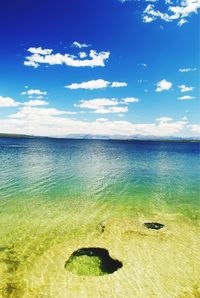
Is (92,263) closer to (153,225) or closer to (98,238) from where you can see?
(98,238)

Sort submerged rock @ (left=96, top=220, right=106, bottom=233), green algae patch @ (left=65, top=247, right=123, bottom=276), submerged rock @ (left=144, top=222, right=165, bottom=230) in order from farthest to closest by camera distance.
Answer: submerged rock @ (left=144, top=222, right=165, bottom=230)
submerged rock @ (left=96, top=220, right=106, bottom=233)
green algae patch @ (left=65, top=247, right=123, bottom=276)

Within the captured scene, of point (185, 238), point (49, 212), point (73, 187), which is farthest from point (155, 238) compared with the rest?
point (73, 187)

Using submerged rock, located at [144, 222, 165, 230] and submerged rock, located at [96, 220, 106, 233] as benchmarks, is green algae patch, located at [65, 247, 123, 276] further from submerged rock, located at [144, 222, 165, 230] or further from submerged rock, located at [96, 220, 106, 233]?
submerged rock, located at [144, 222, 165, 230]

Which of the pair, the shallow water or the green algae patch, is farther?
the green algae patch

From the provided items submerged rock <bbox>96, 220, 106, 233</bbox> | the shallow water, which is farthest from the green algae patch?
submerged rock <bbox>96, 220, 106, 233</bbox>

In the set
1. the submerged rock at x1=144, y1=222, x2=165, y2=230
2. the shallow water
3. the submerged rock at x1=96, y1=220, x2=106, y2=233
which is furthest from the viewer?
the submerged rock at x1=144, y1=222, x2=165, y2=230

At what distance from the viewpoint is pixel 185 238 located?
74.3 ft

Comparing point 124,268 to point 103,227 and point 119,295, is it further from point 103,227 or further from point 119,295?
point 103,227

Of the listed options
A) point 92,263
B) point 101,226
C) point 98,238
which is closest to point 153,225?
point 101,226

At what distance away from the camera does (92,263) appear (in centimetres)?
1809

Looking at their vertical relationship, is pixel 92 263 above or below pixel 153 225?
below

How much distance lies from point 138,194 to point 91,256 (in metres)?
20.3

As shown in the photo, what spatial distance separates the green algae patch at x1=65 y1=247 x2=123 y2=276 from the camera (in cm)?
1712

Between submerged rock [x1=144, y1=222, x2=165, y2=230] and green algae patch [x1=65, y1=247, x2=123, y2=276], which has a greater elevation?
submerged rock [x1=144, y1=222, x2=165, y2=230]
